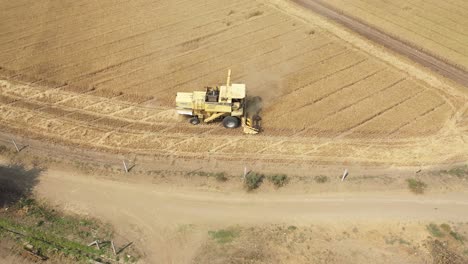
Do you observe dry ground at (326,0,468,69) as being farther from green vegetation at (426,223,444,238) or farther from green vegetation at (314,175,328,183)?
green vegetation at (314,175,328,183)

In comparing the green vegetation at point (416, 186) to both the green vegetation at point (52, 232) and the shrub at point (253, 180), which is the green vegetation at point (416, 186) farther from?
the green vegetation at point (52, 232)

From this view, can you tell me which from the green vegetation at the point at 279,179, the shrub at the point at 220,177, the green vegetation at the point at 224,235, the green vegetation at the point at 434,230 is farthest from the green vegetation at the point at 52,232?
the green vegetation at the point at 434,230

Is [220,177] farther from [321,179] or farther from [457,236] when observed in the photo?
[457,236]

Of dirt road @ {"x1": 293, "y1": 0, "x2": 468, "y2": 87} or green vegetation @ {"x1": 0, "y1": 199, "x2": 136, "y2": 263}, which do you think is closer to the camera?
green vegetation @ {"x1": 0, "y1": 199, "x2": 136, "y2": 263}

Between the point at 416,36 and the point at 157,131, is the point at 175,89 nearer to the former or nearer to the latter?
the point at 157,131

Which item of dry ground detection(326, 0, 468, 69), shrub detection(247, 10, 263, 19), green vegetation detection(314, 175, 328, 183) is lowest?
green vegetation detection(314, 175, 328, 183)

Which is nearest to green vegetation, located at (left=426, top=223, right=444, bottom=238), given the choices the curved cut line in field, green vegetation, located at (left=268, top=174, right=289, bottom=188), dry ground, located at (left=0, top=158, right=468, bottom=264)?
dry ground, located at (left=0, top=158, right=468, bottom=264)

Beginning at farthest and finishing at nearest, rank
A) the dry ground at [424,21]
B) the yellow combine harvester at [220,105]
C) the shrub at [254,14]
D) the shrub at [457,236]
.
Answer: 1. the shrub at [254,14]
2. the dry ground at [424,21]
3. the yellow combine harvester at [220,105]
4. the shrub at [457,236]

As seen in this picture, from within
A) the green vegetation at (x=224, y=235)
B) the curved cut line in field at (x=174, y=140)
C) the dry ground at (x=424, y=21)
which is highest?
the dry ground at (x=424, y=21)

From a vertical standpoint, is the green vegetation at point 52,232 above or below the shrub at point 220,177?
below
